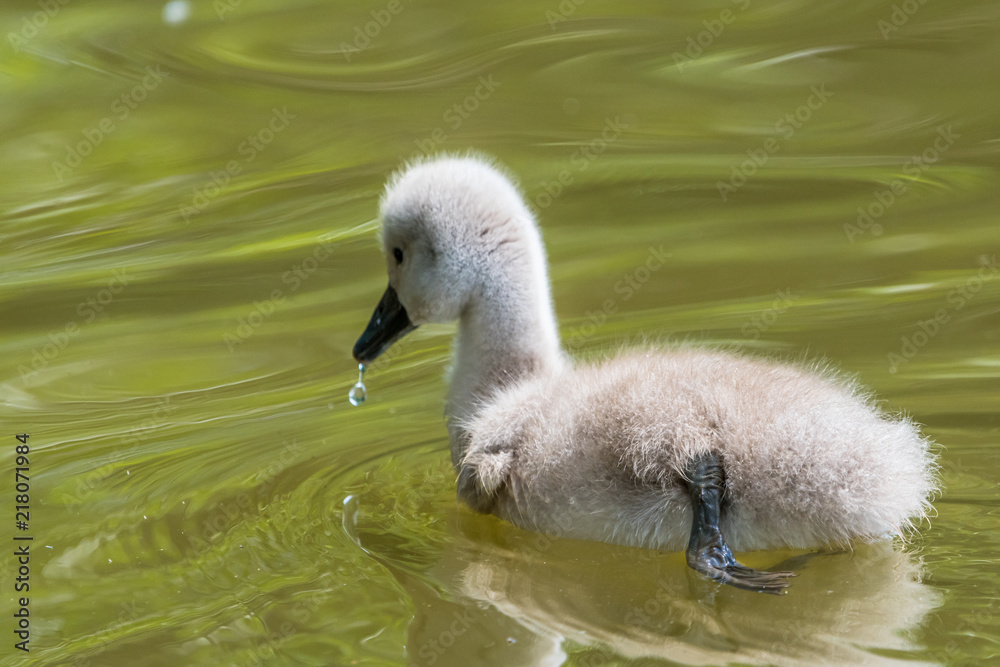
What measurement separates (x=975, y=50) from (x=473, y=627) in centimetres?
459

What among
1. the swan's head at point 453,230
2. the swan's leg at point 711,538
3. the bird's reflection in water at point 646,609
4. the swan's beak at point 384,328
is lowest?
the bird's reflection in water at point 646,609

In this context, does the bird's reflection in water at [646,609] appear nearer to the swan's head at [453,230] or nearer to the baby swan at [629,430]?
the baby swan at [629,430]

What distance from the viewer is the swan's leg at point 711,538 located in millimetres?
3152

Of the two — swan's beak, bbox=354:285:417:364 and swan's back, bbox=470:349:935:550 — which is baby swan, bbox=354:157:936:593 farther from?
swan's beak, bbox=354:285:417:364

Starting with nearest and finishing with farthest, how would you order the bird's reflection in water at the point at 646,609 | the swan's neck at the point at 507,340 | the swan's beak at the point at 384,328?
the bird's reflection in water at the point at 646,609 < the swan's neck at the point at 507,340 < the swan's beak at the point at 384,328

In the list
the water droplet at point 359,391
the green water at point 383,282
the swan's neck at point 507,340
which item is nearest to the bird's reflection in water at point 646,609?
the green water at point 383,282

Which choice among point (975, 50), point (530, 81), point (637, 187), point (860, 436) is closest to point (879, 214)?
point (637, 187)

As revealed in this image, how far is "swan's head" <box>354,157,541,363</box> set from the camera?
382 centimetres

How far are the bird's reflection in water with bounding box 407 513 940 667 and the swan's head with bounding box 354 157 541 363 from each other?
2.53ft

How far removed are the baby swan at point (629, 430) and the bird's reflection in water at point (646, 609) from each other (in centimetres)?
7

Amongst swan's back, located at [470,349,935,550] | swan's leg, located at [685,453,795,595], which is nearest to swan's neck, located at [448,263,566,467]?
swan's back, located at [470,349,935,550]

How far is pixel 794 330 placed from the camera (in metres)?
4.79

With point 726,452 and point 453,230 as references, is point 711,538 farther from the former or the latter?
point 453,230

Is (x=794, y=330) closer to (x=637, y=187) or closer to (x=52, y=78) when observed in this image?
(x=637, y=187)
